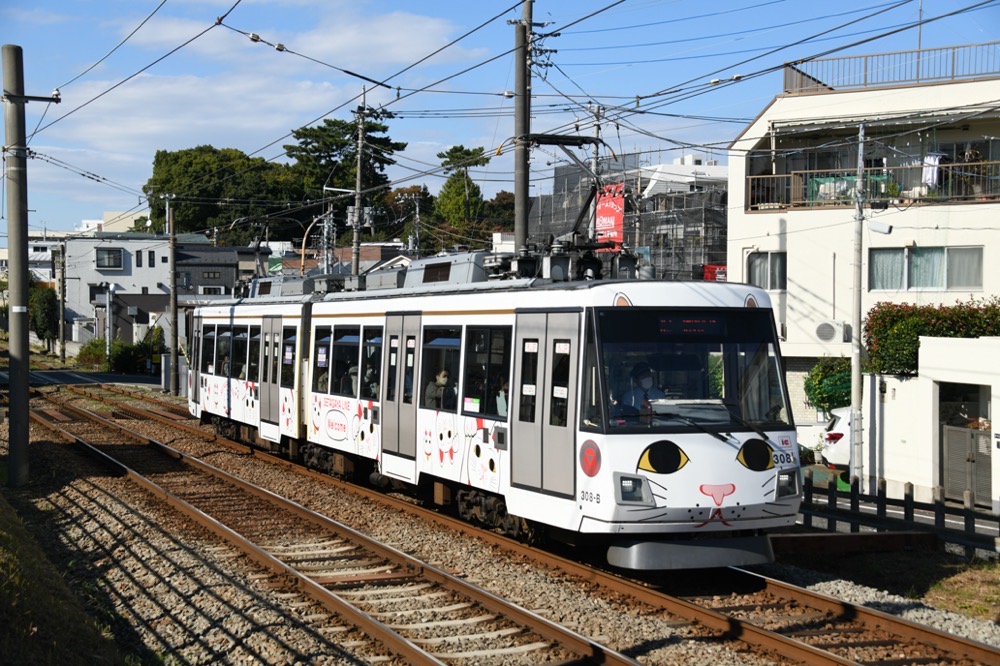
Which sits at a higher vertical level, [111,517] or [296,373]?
[296,373]

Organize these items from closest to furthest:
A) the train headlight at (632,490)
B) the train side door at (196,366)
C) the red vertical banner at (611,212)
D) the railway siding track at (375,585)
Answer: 1. the railway siding track at (375,585)
2. the train headlight at (632,490)
3. the train side door at (196,366)
4. the red vertical banner at (611,212)

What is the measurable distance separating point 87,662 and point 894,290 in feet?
76.8

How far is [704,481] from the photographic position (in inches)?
362

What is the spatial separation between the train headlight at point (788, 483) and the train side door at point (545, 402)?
1926 mm

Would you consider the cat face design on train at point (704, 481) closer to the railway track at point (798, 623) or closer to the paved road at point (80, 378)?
the railway track at point (798, 623)

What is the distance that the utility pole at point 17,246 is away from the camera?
617 inches

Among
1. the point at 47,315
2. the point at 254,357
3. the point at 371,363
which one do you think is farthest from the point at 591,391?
the point at 47,315

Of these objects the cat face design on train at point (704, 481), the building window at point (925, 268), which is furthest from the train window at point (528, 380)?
the building window at point (925, 268)

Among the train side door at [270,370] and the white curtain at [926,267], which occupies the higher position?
the white curtain at [926,267]

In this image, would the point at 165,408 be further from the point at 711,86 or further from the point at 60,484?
the point at 711,86

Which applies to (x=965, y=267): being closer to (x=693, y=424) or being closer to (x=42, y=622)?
(x=693, y=424)

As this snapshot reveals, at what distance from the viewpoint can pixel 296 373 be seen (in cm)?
1762

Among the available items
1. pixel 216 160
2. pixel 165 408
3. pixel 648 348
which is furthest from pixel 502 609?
pixel 216 160

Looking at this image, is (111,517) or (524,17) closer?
(111,517)
